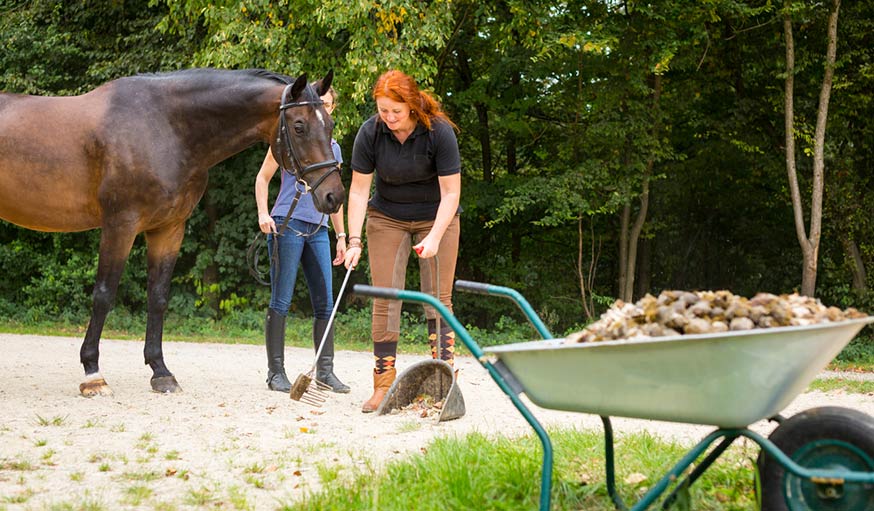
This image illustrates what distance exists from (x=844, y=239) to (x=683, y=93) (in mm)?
3157

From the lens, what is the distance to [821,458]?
2.57 metres

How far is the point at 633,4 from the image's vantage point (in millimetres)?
11727

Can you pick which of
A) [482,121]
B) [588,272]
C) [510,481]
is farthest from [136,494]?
[588,272]

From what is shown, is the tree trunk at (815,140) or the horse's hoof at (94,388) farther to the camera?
the tree trunk at (815,140)

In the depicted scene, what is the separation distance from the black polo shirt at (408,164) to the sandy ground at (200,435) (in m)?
1.25

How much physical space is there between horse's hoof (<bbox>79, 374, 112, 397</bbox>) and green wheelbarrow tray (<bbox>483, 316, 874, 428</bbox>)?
3.92m

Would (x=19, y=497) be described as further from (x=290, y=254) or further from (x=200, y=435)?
(x=290, y=254)

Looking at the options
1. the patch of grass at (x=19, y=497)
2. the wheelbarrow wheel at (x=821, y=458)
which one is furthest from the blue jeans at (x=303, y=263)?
the wheelbarrow wheel at (x=821, y=458)

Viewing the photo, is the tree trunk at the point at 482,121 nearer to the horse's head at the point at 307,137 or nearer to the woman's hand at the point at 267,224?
the woman's hand at the point at 267,224

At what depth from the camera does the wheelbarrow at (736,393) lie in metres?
2.41

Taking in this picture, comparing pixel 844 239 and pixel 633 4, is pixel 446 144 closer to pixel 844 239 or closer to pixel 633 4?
pixel 633 4

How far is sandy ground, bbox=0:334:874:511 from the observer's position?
352 cm

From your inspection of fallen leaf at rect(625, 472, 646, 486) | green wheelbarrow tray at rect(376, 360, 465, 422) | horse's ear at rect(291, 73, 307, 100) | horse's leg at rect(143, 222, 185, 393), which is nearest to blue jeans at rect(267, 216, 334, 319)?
horse's leg at rect(143, 222, 185, 393)

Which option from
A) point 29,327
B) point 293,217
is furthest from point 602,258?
point 293,217
